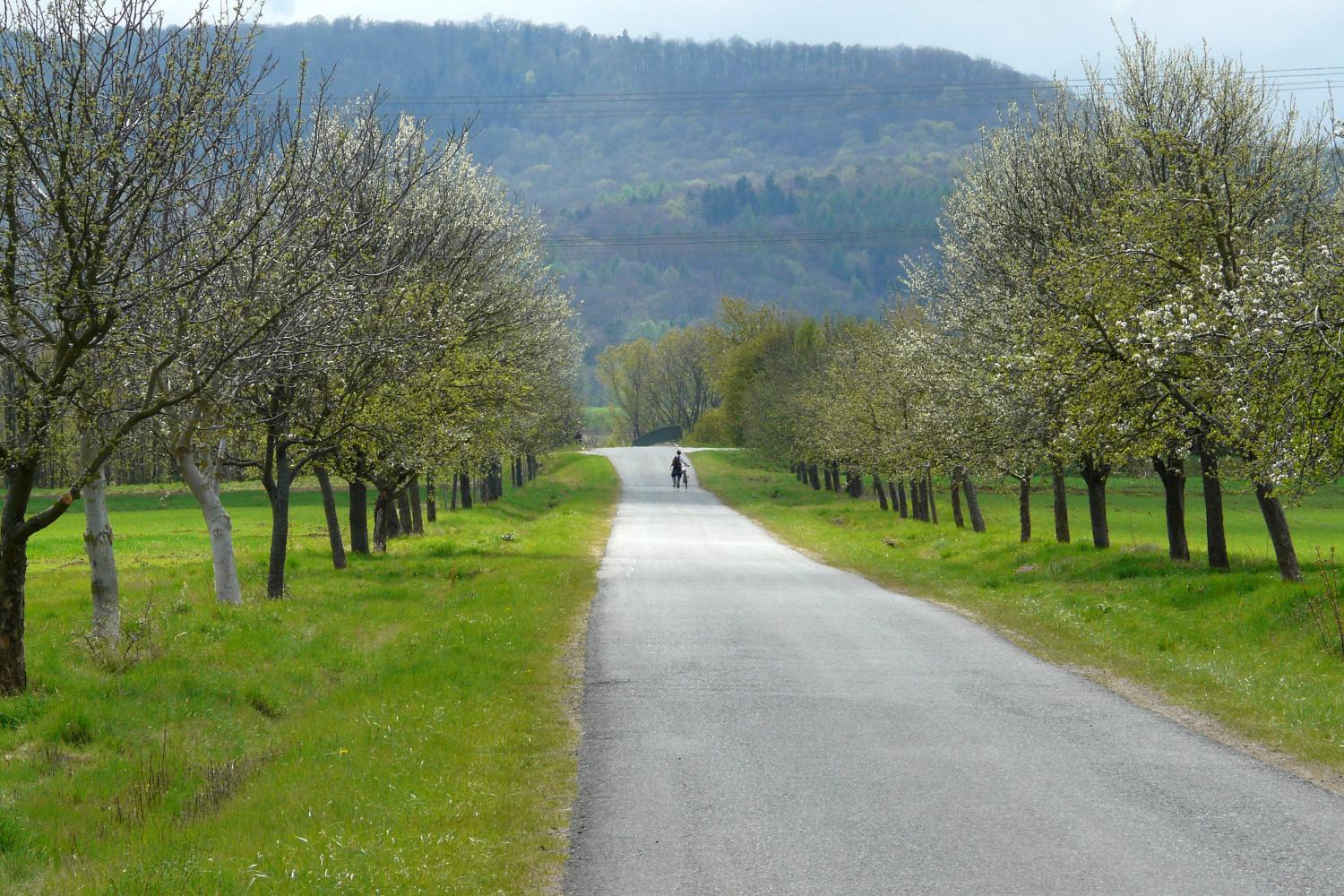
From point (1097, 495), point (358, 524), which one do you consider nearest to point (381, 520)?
point (358, 524)

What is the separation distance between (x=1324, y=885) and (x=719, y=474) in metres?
82.3

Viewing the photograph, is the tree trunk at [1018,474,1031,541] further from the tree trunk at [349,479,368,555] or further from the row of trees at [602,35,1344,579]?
the tree trunk at [349,479,368,555]

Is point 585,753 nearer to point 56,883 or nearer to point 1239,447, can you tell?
point 56,883

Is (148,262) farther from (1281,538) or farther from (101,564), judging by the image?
(1281,538)

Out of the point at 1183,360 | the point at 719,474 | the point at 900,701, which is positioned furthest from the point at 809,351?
the point at 900,701

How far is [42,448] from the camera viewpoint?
1128 cm

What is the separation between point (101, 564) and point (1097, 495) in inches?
852

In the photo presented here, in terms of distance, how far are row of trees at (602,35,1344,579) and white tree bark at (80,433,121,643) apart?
13.8 m

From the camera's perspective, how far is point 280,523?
73.1 ft

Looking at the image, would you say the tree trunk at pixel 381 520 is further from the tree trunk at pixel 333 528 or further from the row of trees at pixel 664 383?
the row of trees at pixel 664 383

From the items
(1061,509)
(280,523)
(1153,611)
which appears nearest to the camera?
(1153,611)

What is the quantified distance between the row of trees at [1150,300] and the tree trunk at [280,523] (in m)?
13.4

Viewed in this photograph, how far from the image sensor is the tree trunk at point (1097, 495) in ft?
89.6

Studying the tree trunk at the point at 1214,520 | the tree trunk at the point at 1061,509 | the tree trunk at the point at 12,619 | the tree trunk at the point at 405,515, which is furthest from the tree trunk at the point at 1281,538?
the tree trunk at the point at 405,515
